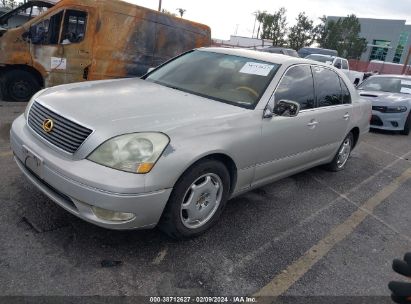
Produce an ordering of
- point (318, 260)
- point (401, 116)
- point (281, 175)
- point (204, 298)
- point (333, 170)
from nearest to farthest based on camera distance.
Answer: point (204, 298) < point (318, 260) < point (281, 175) < point (333, 170) < point (401, 116)

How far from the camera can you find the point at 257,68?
3967 mm

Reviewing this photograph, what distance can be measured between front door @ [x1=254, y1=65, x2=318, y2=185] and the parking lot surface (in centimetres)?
45

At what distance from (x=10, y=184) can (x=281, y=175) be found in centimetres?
274

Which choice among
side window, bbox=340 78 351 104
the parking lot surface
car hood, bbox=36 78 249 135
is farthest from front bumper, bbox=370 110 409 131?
car hood, bbox=36 78 249 135

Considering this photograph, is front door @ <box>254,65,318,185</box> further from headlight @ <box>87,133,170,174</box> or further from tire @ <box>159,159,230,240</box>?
headlight @ <box>87,133,170,174</box>

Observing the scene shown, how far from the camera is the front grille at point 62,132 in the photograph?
277cm

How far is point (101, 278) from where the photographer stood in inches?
103

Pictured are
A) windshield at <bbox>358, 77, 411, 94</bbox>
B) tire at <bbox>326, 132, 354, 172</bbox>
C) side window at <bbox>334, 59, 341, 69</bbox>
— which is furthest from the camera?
side window at <bbox>334, 59, 341, 69</bbox>

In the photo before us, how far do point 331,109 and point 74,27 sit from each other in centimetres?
555

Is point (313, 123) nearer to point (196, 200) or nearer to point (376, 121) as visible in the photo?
point (196, 200)

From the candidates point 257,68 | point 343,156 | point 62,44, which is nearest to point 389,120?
point 343,156

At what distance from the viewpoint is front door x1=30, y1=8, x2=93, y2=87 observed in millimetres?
7621

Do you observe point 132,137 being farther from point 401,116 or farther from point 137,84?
point 401,116

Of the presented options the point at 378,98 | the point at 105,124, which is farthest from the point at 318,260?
the point at 378,98
